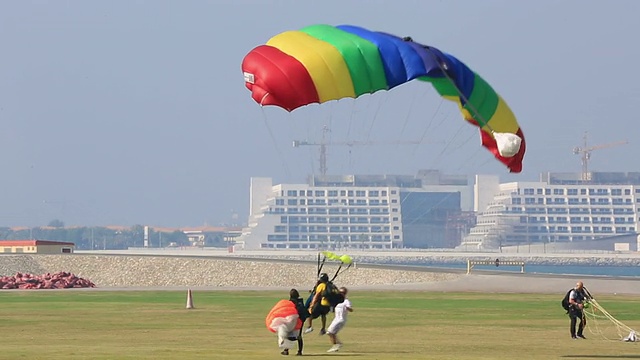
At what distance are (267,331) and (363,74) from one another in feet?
38.6

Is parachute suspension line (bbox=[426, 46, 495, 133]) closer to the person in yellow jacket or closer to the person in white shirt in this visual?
the person in yellow jacket

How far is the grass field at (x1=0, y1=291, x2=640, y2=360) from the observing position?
103ft

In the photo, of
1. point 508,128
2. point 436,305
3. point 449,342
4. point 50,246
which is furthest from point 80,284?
point 508,128

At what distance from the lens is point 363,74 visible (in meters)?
29.5

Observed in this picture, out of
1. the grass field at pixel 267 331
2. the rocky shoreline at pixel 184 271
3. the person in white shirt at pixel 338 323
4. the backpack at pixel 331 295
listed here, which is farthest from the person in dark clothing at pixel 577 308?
the rocky shoreline at pixel 184 271

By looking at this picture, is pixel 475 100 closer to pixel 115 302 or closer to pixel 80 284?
pixel 115 302

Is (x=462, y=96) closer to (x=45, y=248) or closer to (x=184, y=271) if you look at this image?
(x=184, y=271)

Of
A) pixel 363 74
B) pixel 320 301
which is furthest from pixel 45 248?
pixel 363 74

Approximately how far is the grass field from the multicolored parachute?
544cm

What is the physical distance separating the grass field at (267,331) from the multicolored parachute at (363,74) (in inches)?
214

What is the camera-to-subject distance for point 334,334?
32.9 meters

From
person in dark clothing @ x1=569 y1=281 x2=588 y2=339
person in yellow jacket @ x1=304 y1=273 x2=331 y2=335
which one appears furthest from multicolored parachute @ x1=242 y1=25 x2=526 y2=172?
person in dark clothing @ x1=569 y1=281 x2=588 y2=339

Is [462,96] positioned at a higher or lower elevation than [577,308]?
higher

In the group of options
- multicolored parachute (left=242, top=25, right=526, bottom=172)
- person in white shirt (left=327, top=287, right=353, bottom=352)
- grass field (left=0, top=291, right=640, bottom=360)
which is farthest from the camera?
person in white shirt (left=327, top=287, right=353, bottom=352)
